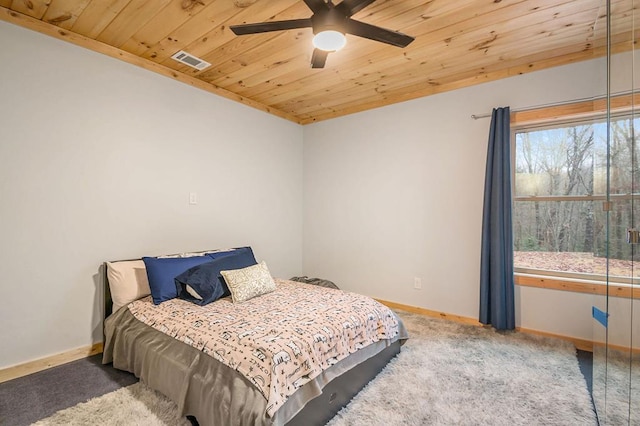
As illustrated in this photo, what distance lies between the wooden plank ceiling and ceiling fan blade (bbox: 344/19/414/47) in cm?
33

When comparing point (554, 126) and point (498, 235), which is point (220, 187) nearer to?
point (498, 235)

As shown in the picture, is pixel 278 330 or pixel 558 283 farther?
pixel 558 283

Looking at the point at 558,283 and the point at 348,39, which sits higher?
the point at 348,39

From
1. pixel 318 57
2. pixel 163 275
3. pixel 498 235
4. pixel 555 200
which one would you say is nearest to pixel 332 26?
pixel 318 57

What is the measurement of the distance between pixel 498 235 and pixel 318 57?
2.31m

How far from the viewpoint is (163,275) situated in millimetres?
2529

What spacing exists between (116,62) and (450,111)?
3.33 metres

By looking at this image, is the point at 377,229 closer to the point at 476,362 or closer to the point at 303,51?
the point at 476,362

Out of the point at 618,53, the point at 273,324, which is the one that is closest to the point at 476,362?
the point at 273,324

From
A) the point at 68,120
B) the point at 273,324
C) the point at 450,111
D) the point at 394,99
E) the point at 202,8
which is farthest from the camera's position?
the point at 394,99

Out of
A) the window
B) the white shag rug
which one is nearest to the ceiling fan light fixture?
the window

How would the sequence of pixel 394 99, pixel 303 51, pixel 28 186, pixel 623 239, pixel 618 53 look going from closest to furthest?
1. pixel 623 239
2. pixel 618 53
3. pixel 28 186
4. pixel 303 51
5. pixel 394 99

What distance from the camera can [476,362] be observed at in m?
2.37

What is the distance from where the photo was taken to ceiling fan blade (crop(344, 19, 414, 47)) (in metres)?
1.75
